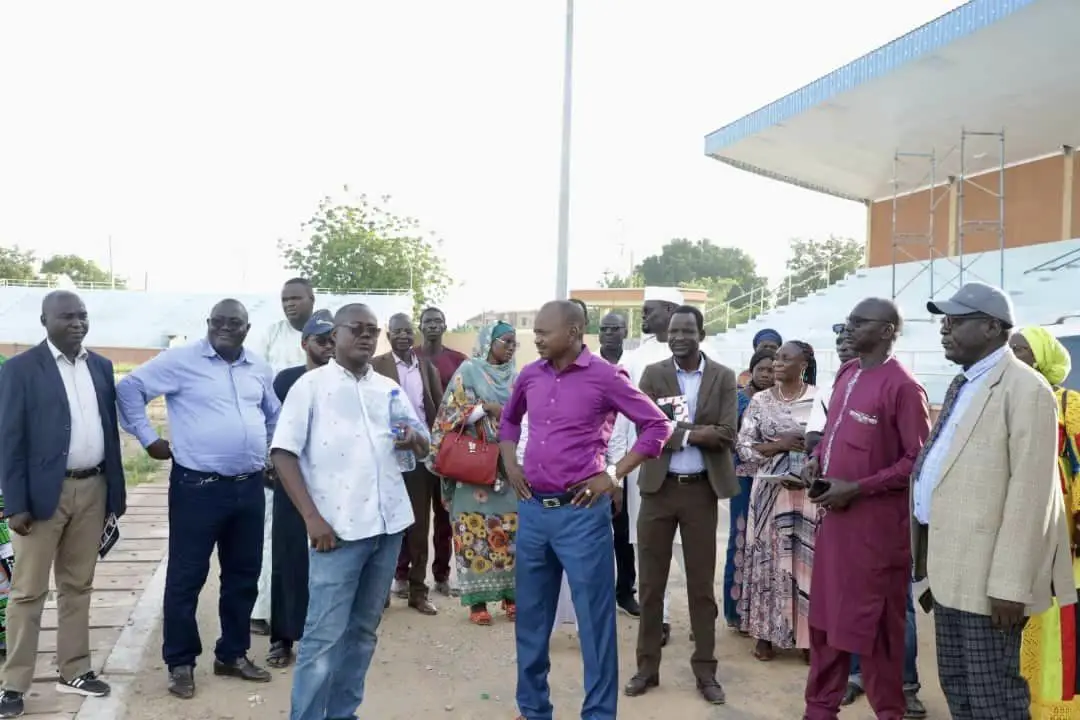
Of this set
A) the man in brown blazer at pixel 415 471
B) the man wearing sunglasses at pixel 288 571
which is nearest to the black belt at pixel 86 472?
the man wearing sunglasses at pixel 288 571

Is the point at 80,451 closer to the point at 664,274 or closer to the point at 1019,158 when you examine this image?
the point at 1019,158

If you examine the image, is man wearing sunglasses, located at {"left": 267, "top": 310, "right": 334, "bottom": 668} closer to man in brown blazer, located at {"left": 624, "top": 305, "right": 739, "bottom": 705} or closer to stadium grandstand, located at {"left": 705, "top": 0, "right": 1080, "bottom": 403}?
man in brown blazer, located at {"left": 624, "top": 305, "right": 739, "bottom": 705}

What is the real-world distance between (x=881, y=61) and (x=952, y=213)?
6.15 m

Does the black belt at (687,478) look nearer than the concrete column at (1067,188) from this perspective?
Yes

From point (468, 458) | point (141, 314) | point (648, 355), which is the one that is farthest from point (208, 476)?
point (141, 314)

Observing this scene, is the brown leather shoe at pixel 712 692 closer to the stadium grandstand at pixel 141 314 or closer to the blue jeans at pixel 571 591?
the blue jeans at pixel 571 591

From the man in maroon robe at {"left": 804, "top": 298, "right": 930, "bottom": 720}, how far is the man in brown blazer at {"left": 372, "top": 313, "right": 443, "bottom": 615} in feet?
10.1

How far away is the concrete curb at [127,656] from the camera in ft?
13.9

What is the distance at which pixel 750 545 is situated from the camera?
5.39 meters

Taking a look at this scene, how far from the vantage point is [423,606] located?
6.09 meters

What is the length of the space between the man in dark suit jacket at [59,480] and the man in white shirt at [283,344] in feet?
4.17

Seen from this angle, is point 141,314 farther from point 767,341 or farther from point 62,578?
point 767,341

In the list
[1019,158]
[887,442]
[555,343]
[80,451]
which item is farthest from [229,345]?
[1019,158]

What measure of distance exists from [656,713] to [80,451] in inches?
127
